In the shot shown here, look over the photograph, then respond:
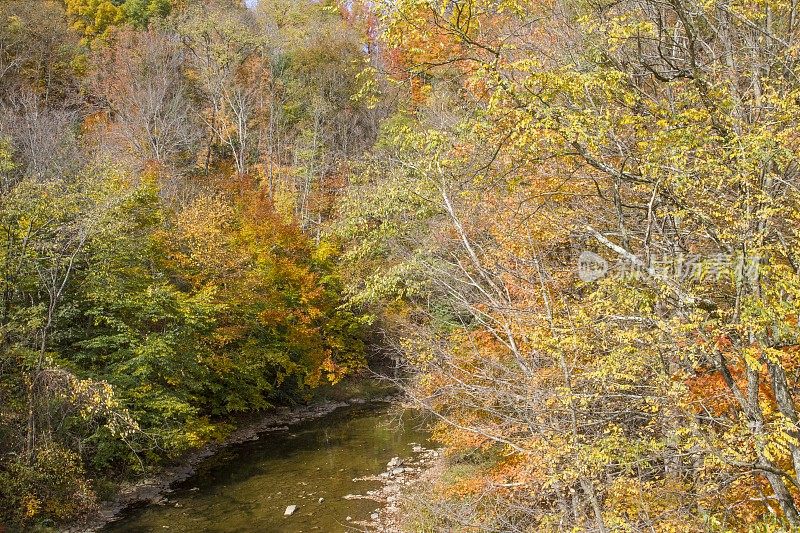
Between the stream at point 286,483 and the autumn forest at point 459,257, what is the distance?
128 cm

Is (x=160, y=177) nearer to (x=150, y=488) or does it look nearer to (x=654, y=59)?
(x=150, y=488)

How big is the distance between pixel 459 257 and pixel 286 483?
763 cm

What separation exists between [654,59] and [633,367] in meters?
3.60

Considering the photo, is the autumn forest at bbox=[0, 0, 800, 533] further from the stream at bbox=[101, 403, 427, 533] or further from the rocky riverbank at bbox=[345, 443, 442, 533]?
the stream at bbox=[101, 403, 427, 533]

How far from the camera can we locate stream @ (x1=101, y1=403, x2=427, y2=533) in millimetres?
13422

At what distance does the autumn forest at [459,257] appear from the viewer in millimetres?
5270

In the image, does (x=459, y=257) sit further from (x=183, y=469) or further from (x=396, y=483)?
(x=183, y=469)

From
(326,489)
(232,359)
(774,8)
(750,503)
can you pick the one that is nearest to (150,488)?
(326,489)

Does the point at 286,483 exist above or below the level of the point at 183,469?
below

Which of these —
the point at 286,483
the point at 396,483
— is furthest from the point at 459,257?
the point at 286,483

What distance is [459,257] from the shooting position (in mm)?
14289

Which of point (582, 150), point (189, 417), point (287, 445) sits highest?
point (582, 150)

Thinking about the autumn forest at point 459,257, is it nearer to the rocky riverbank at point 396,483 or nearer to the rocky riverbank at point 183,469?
the rocky riverbank at point 183,469

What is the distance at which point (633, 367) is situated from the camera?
5406 mm
